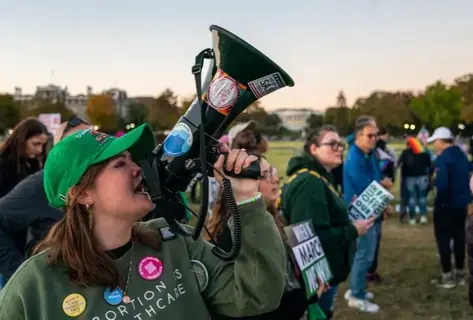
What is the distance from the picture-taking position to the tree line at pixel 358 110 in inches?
2562

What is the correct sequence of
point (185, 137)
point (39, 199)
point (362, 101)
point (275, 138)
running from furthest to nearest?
point (275, 138)
point (362, 101)
point (39, 199)
point (185, 137)

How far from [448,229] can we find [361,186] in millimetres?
1523

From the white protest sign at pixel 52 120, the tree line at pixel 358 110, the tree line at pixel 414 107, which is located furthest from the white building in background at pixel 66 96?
the white protest sign at pixel 52 120

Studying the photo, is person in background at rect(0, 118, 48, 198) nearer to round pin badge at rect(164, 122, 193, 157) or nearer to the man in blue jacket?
round pin badge at rect(164, 122, 193, 157)

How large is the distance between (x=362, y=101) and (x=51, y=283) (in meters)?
87.3

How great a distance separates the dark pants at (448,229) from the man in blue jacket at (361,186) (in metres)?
1.07

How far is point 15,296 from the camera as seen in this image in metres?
1.56

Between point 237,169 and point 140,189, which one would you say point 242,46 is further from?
point 140,189

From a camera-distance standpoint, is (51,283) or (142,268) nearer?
(51,283)

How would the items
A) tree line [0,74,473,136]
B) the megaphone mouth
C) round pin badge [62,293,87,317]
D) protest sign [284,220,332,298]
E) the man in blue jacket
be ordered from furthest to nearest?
tree line [0,74,473,136]
the man in blue jacket
protest sign [284,220,332,298]
the megaphone mouth
round pin badge [62,293,87,317]

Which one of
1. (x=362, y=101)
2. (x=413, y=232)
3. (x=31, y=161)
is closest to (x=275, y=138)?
(x=362, y=101)

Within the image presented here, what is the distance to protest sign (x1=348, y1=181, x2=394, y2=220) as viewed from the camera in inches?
191

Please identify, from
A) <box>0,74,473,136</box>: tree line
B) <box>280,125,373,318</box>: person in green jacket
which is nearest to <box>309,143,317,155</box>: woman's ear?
<box>280,125,373,318</box>: person in green jacket

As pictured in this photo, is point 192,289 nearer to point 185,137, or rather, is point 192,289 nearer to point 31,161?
point 185,137
